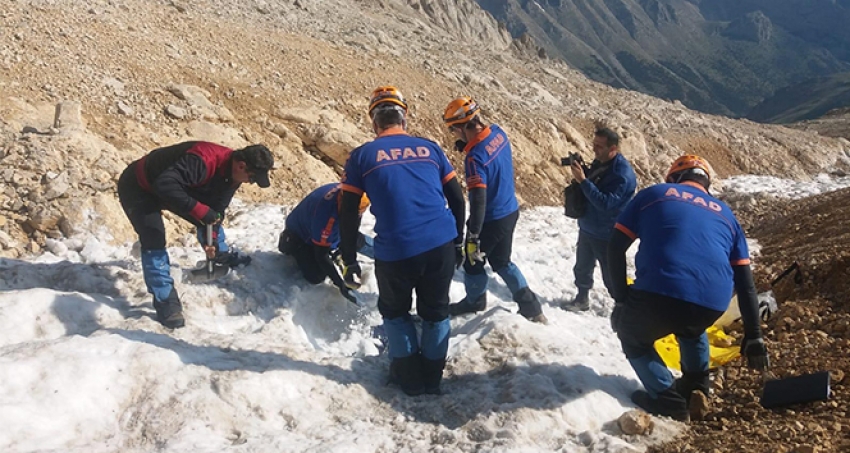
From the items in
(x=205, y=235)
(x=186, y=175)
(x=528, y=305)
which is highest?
(x=186, y=175)

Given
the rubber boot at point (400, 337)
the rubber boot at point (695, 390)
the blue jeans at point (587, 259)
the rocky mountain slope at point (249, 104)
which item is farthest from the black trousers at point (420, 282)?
the rocky mountain slope at point (249, 104)

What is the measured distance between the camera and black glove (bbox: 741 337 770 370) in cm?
371

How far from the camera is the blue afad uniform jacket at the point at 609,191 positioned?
212 inches

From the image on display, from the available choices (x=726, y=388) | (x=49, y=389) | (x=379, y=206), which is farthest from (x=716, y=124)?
(x=49, y=389)

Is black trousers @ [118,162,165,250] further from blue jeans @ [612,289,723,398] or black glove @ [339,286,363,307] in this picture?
blue jeans @ [612,289,723,398]

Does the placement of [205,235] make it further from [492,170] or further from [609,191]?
[609,191]

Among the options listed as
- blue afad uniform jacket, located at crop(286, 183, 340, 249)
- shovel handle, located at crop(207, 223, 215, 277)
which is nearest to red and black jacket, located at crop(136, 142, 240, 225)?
shovel handle, located at crop(207, 223, 215, 277)

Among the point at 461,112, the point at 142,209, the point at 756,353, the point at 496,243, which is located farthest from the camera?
the point at 496,243

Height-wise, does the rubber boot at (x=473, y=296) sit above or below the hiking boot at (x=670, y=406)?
below

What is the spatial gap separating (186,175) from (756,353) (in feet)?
13.2

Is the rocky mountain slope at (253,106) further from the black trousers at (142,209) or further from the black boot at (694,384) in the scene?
the black trousers at (142,209)

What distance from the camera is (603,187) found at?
5.54 m

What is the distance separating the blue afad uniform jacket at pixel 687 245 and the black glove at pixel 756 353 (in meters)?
0.40

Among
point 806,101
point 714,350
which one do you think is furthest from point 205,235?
point 806,101
